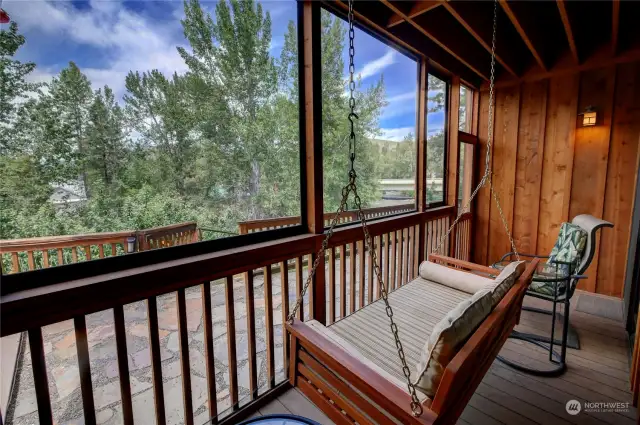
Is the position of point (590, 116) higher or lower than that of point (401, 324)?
higher

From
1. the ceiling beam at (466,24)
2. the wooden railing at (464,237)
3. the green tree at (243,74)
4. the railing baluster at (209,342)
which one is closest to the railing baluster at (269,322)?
the railing baluster at (209,342)

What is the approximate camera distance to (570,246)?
258cm

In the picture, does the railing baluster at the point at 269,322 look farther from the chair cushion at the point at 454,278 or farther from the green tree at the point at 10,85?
the chair cushion at the point at 454,278

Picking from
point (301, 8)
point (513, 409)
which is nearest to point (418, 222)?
point (513, 409)

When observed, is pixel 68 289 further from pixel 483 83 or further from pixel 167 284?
pixel 483 83

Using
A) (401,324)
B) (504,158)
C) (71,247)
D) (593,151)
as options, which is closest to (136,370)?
(71,247)

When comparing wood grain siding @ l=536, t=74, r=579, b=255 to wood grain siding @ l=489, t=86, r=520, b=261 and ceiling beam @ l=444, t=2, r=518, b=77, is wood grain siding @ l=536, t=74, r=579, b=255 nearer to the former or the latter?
wood grain siding @ l=489, t=86, r=520, b=261

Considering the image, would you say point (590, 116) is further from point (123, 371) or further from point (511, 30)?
point (123, 371)

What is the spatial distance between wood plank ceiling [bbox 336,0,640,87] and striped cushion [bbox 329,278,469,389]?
91.2 inches

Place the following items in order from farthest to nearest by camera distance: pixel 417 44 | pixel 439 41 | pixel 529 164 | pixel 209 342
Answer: pixel 529 164 < pixel 417 44 < pixel 439 41 < pixel 209 342

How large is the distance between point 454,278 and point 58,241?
107 inches

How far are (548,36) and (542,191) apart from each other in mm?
1978

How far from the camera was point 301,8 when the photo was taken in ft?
6.49

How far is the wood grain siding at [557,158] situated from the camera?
3693 mm
